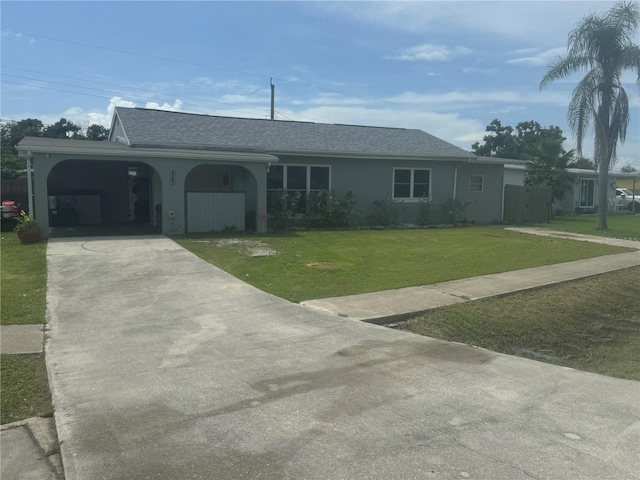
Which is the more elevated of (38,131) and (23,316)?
(38,131)

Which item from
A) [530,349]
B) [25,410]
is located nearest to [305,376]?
[25,410]

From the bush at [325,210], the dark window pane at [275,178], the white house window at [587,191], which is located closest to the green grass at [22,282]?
the dark window pane at [275,178]

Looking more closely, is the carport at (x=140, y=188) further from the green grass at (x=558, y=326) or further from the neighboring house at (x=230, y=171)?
the green grass at (x=558, y=326)

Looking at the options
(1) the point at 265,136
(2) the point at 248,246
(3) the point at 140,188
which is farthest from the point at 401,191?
(3) the point at 140,188

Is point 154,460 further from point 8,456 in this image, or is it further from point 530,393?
point 530,393

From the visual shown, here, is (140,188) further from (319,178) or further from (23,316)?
(23,316)

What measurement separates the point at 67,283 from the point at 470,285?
7239mm

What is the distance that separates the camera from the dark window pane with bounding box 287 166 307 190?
20.0 metres

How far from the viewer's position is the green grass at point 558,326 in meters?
7.55

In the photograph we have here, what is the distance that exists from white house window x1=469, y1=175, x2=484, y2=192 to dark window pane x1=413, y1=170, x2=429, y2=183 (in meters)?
2.65

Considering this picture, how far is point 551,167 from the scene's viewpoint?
27.8 metres

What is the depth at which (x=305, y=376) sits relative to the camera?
5.34 m

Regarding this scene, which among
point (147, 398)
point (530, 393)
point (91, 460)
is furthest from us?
point (530, 393)

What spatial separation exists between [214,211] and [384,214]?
746cm
